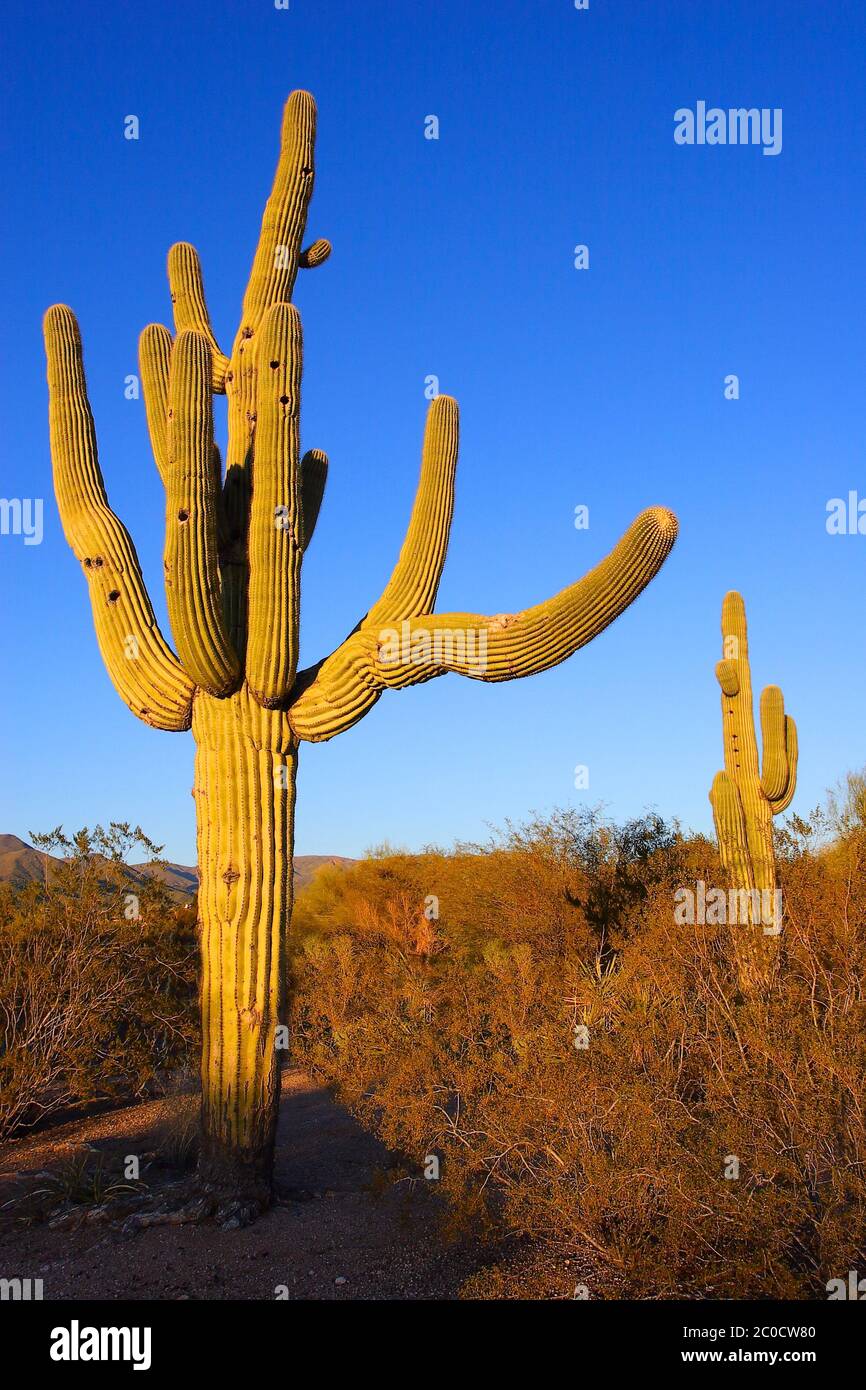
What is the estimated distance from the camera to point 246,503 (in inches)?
244

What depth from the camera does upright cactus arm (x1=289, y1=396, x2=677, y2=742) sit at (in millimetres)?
5312

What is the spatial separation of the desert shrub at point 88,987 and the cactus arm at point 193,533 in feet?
12.9

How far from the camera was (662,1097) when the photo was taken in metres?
4.46

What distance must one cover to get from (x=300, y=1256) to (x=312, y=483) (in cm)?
477

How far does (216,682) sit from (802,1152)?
149 inches

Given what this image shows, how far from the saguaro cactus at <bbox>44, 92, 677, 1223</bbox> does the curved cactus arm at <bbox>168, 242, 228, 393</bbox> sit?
855mm

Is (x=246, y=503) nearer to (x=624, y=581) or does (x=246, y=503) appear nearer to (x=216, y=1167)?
(x=624, y=581)

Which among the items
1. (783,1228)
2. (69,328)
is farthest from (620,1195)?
(69,328)

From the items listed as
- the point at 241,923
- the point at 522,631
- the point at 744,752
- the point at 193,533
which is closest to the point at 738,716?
the point at 744,752

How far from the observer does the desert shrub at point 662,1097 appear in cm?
396

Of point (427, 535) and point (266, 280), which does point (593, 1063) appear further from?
point (266, 280)

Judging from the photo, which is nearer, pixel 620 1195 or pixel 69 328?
pixel 620 1195

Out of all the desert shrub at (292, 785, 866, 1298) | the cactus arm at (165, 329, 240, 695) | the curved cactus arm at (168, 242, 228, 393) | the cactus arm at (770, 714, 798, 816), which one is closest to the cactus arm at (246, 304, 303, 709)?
the cactus arm at (165, 329, 240, 695)

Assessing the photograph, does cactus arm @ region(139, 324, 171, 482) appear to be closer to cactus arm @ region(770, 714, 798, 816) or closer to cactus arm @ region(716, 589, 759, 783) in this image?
cactus arm @ region(716, 589, 759, 783)
